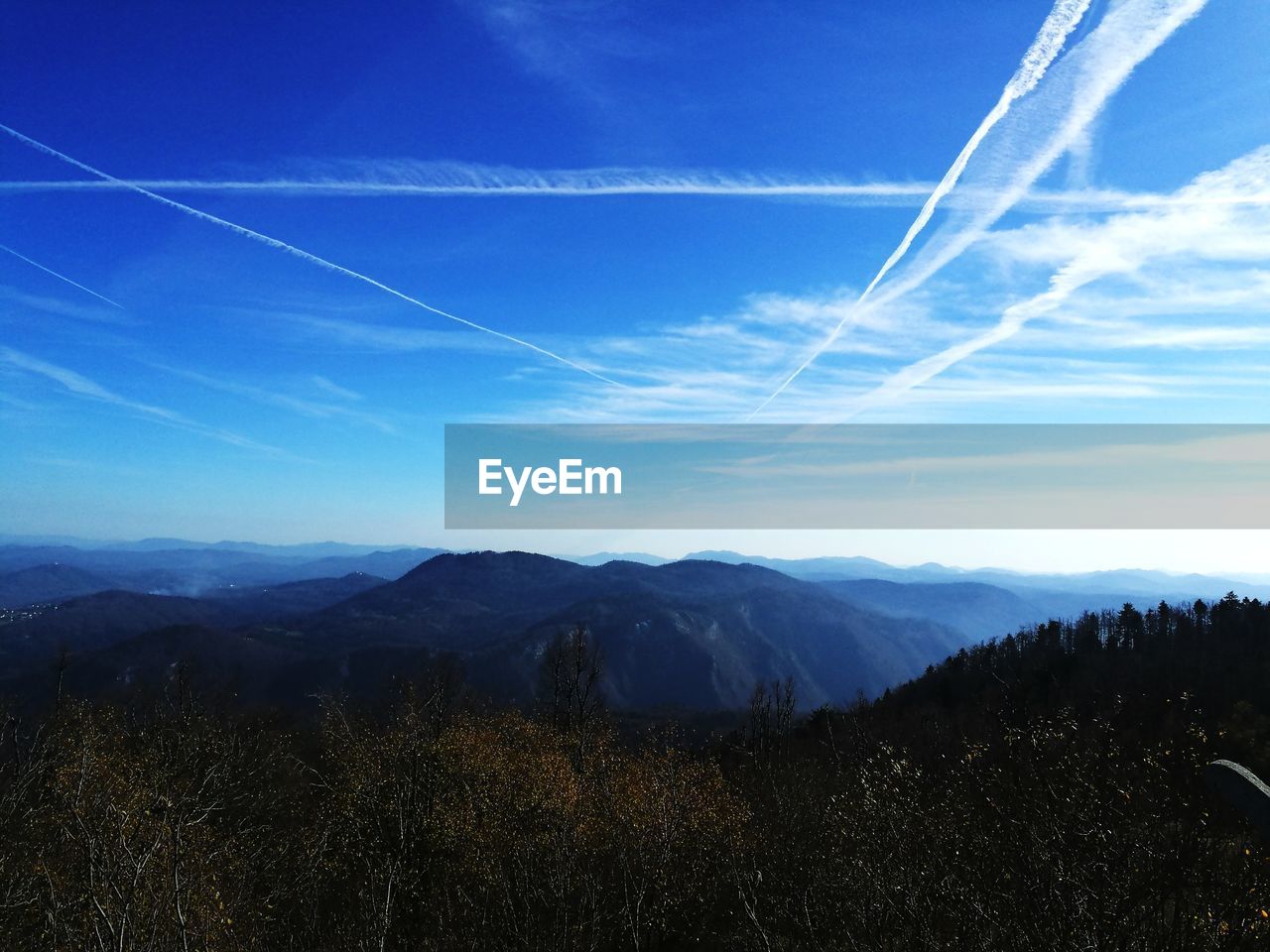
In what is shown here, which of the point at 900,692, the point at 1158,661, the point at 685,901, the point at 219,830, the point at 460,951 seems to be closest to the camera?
Answer: the point at 460,951

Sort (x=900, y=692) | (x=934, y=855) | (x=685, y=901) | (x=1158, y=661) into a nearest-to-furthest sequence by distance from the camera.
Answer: (x=934, y=855) < (x=685, y=901) < (x=1158, y=661) < (x=900, y=692)

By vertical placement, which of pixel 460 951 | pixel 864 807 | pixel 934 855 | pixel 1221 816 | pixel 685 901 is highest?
pixel 1221 816

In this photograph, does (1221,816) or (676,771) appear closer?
(1221,816)

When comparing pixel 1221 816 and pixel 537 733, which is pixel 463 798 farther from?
pixel 1221 816

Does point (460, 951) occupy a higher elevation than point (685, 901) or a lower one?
higher

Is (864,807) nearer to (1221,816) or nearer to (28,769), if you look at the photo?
(1221,816)

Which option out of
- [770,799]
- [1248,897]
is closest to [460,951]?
[1248,897]
